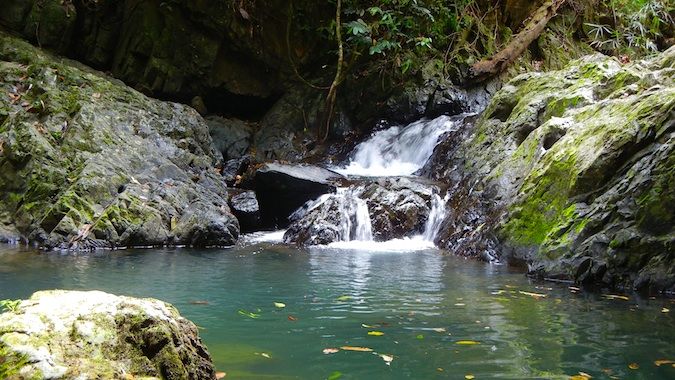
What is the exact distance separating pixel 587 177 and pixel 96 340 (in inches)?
221

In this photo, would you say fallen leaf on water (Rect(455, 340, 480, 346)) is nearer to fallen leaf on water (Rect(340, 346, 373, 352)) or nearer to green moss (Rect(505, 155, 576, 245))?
fallen leaf on water (Rect(340, 346, 373, 352))

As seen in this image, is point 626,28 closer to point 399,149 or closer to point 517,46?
point 517,46

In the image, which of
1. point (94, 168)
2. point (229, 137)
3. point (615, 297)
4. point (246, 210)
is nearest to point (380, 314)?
point (615, 297)

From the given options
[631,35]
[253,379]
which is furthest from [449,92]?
[253,379]

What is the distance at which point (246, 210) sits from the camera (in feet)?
34.3

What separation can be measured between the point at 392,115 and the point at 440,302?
34.2 feet

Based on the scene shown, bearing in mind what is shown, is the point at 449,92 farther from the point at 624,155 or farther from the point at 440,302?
the point at 440,302

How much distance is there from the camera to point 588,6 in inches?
685

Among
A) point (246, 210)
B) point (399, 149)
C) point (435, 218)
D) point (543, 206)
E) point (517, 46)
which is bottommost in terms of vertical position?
point (246, 210)

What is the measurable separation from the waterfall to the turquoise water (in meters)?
5.93

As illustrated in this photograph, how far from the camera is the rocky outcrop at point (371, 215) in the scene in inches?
380

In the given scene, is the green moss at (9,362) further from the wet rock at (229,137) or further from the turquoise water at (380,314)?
the wet rock at (229,137)

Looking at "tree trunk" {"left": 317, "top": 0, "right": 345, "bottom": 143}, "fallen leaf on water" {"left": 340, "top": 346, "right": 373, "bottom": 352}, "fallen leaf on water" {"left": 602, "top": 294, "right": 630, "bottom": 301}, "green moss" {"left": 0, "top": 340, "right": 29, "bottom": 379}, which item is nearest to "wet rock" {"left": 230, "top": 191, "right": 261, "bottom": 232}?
"tree trunk" {"left": 317, "top": 0, "right": 345, "bottom": 143}

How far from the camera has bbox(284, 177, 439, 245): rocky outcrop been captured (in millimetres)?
9656
